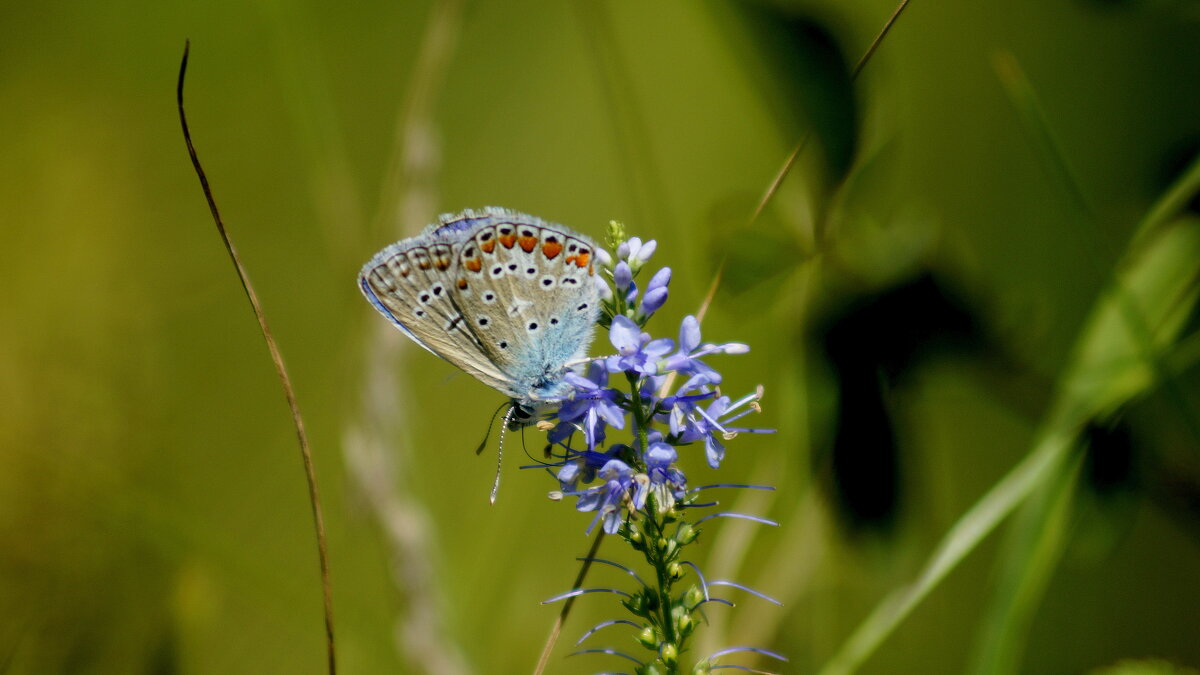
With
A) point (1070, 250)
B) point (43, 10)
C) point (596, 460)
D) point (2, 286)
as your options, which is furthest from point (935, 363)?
point (43, 10)

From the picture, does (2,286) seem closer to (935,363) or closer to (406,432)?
(406,432)

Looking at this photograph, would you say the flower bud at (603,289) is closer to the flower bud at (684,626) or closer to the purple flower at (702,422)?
the purple flower at (702,422)

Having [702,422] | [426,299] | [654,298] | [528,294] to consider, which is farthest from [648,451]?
[426,299]

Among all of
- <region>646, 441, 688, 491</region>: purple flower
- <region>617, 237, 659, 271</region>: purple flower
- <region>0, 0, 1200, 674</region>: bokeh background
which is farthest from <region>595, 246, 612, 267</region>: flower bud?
<region>646, 441, 688, 491</region>: purple flower

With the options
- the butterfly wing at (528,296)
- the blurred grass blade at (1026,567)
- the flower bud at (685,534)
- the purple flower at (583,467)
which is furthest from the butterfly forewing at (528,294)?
the blurred grass blade at (1026,567)

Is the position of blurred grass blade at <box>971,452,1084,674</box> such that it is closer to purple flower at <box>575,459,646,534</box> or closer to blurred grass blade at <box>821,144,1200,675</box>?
blurred grass blade at <box>821,144,1200,675</box>

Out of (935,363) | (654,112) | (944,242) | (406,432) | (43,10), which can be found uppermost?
(944,242)

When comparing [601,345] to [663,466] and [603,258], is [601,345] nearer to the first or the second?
[603,258]
